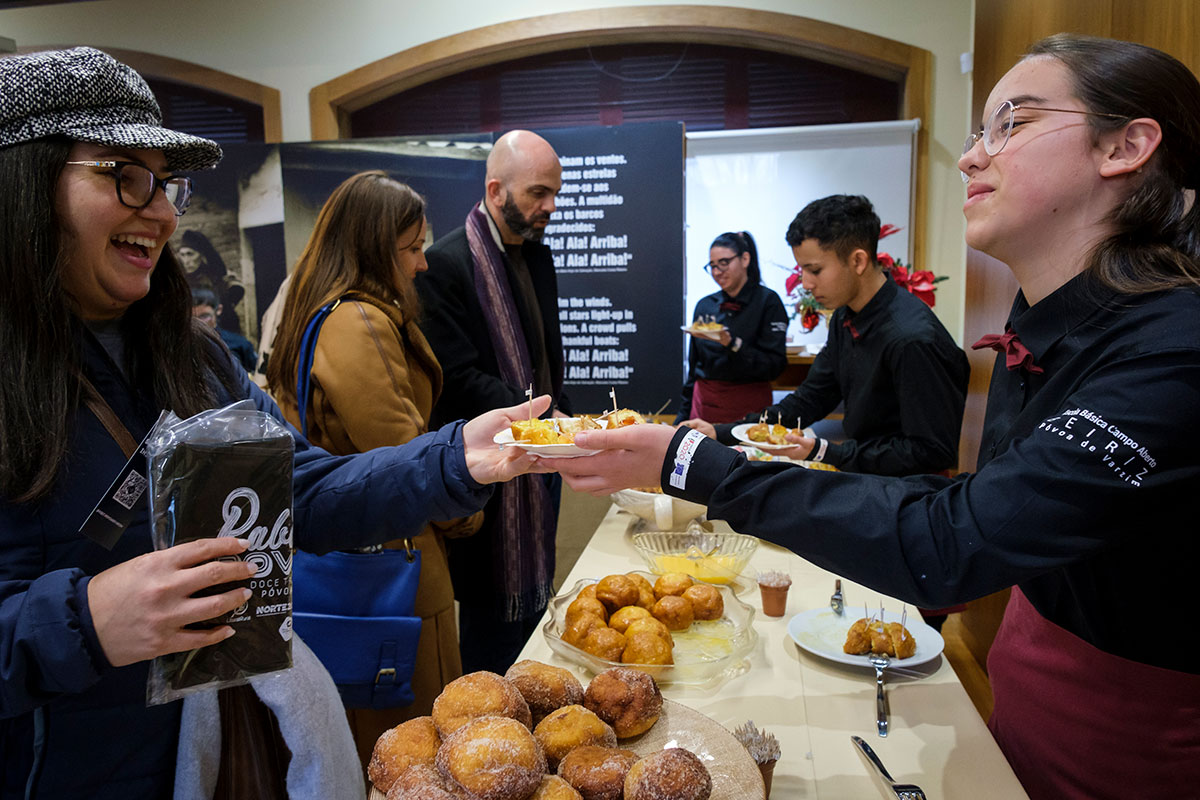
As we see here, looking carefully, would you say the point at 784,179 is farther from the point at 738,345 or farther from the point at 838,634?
the point at 838,634

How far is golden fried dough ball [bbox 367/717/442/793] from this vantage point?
102 cm

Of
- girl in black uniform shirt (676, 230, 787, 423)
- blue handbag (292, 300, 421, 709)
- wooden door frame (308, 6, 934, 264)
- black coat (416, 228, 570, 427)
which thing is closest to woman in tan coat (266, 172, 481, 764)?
blue handbag (292, 300, 421, 709)

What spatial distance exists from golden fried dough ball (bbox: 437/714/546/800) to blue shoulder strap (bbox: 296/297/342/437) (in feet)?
4.44

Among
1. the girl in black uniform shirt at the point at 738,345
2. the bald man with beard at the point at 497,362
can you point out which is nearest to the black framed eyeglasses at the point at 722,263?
the girl in black uniform shirt at the point at 738,345

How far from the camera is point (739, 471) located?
1.31m

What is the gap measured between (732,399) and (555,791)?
14.0 ft

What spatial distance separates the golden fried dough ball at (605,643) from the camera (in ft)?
4.99

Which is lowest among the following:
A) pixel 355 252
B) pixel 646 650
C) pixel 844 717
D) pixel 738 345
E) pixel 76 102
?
pixel 844 717

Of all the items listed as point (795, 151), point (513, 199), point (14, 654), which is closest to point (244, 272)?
point (513, 199)

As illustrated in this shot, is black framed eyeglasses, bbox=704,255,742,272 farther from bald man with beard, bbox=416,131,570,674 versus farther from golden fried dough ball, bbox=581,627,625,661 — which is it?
golden fried dough ball, bbox=581,627,625,661

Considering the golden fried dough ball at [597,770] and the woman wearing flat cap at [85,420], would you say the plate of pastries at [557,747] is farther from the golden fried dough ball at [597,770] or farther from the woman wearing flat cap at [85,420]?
the woman wearing flat cap at [85,420]

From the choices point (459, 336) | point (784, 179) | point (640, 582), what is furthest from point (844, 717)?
point (784, 179)

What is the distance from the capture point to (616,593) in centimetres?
171

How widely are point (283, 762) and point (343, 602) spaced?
25.0 inches
